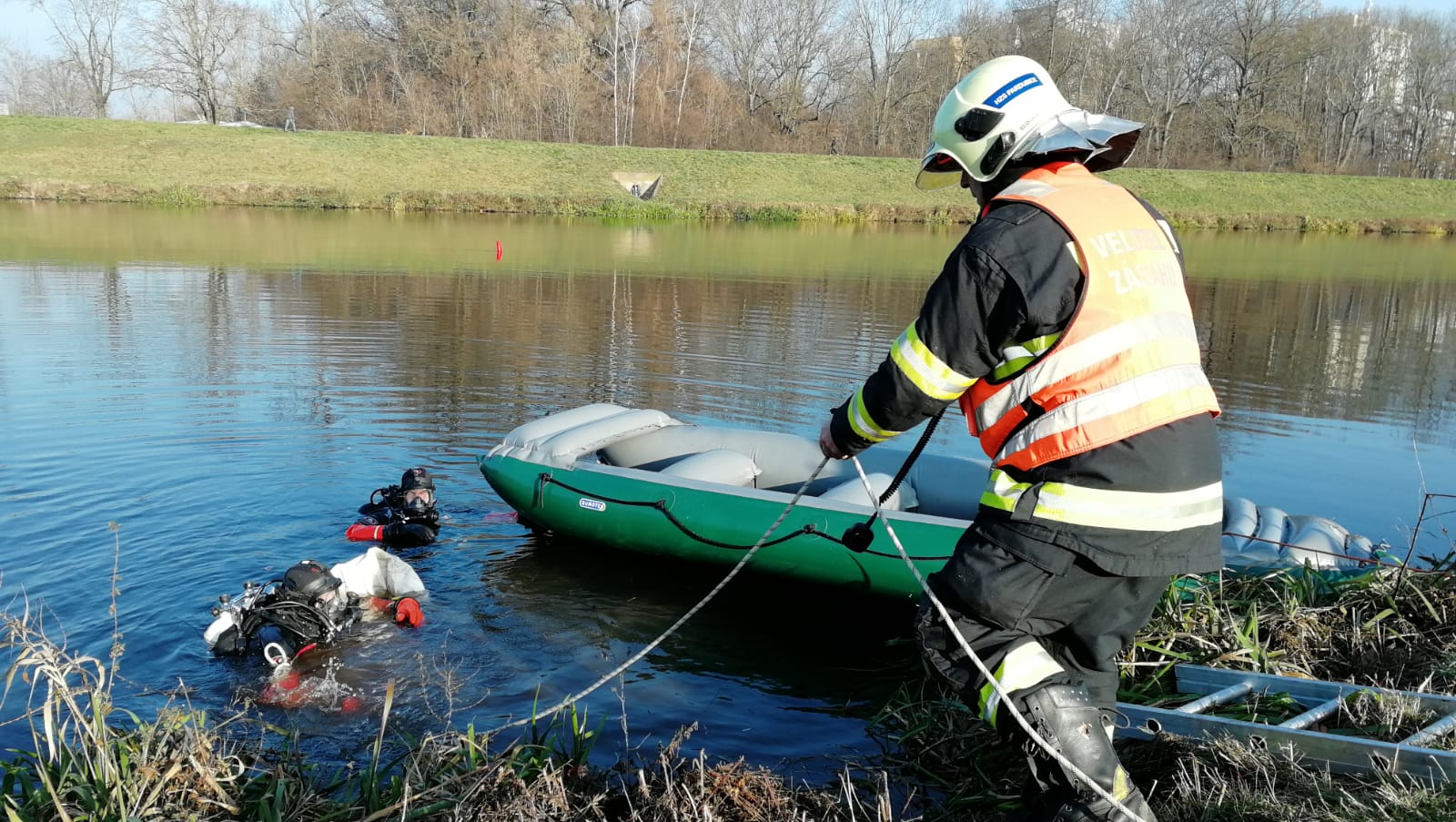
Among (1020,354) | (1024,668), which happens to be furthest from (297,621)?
(1020,354)

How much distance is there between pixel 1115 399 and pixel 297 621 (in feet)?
12.7

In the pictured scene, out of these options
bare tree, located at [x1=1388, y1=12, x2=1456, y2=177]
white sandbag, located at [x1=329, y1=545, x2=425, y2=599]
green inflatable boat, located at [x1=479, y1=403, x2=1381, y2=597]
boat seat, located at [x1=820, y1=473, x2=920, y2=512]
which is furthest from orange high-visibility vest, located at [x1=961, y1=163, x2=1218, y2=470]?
bare tree, located at [x1=1388, y1=12, x2=1456, y2=177]

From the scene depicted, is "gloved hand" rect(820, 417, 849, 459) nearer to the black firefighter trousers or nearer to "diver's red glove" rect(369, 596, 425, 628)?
the black firefighter trousers

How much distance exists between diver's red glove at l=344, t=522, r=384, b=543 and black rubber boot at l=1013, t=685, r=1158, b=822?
454 centimetres

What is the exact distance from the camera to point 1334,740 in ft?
10.5

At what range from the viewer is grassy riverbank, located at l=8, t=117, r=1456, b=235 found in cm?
3006

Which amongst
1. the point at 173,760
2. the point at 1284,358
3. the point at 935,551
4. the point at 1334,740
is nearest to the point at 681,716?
the point at 935,551

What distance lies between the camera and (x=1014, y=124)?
105 inches

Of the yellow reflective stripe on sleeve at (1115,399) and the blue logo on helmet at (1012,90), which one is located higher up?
the blue logo on helmet at (1012,90)

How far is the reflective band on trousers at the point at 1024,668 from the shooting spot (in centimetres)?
259

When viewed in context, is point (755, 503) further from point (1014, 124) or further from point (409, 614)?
point (1014, 124)

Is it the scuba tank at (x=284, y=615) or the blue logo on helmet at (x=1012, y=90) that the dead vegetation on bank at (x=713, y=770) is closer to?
the scuba tank at (x=284, y=615)

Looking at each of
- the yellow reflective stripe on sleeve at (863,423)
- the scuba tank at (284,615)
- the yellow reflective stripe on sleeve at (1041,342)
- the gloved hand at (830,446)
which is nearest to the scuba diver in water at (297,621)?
the scuba tank at (284,615)

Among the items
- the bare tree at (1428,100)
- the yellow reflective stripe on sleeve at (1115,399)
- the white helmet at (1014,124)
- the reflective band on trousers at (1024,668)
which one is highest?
the bare tree at (1428,100)
